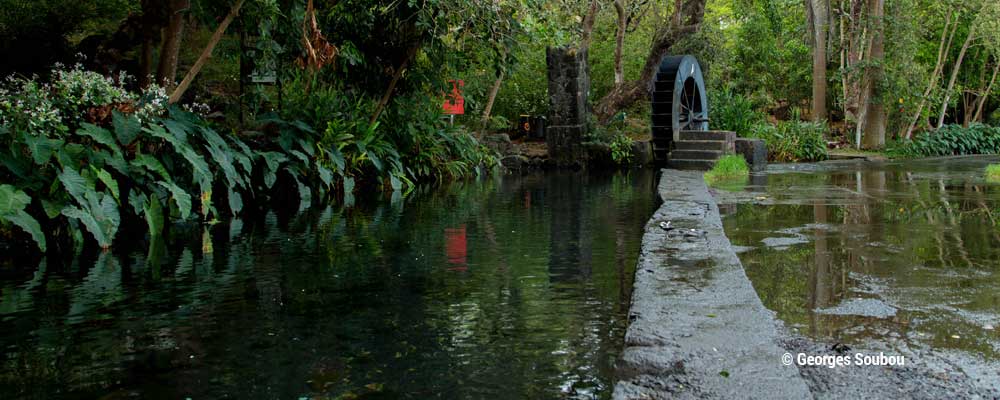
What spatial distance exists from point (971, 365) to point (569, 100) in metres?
14.4

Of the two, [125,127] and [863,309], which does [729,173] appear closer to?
[125,127]

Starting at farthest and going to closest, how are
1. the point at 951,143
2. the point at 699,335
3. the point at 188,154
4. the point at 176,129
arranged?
the point at 951,143 → the point at 176,129 → the point at 188,154 → the point at 699,335

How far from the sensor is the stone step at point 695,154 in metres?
15.3

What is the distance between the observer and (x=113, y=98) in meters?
7.21

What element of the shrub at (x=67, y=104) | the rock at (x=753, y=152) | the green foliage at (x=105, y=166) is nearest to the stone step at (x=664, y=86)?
the rock at (x=753, y=152)

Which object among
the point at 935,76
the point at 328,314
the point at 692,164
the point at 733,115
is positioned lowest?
the point at 328,314

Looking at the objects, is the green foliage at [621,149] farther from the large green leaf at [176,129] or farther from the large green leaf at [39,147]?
the large green leaf at [39,147]

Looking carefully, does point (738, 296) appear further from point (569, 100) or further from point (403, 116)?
point (569, 100)

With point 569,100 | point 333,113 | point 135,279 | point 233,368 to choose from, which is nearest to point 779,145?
point 569,100

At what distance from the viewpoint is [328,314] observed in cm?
399

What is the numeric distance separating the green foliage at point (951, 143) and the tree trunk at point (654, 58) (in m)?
5.38

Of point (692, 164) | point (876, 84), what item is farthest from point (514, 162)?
point (876, 84)

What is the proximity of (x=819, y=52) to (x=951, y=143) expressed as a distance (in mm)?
4157

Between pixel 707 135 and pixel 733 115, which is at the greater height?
pixel 733 115
